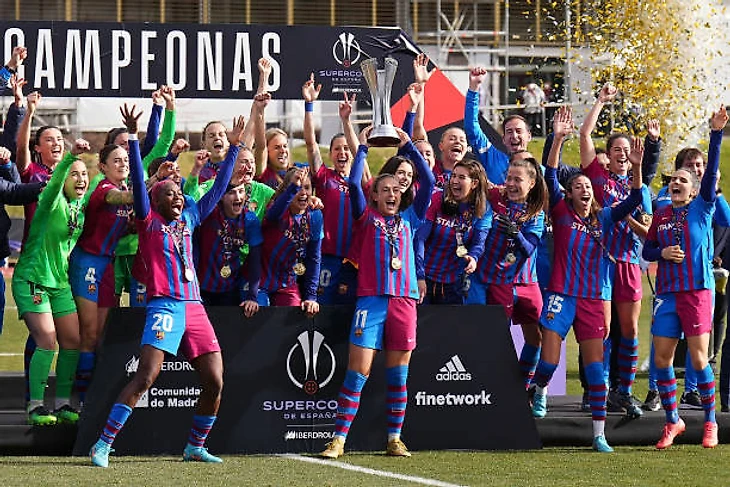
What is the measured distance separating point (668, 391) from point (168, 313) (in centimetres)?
316

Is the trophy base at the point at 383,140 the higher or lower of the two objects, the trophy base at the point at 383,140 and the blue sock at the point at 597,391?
the higher

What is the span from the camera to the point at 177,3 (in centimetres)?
3469

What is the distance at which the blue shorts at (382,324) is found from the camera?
8.27 metres

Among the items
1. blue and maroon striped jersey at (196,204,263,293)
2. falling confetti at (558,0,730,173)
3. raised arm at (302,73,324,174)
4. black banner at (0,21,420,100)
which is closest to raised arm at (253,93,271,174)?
raised arm at (302,73,324,174)

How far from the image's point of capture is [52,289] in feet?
27.8

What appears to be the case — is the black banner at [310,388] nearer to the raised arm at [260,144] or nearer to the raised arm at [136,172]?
the raised arm at [136,172]

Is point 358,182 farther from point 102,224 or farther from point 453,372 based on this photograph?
point 102,224

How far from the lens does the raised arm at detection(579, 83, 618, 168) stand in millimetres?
9109

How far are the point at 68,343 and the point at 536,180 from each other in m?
3.05

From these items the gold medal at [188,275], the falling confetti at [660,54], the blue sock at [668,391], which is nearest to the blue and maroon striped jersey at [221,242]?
Answer: the gold medal at [188,275]

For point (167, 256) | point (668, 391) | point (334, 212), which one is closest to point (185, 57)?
point (334, 212)

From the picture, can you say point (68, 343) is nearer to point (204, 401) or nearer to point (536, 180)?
point (204, 401)

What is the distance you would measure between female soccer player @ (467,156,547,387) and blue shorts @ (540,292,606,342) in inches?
12.6

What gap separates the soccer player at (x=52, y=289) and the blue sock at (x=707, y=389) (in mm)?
3851
